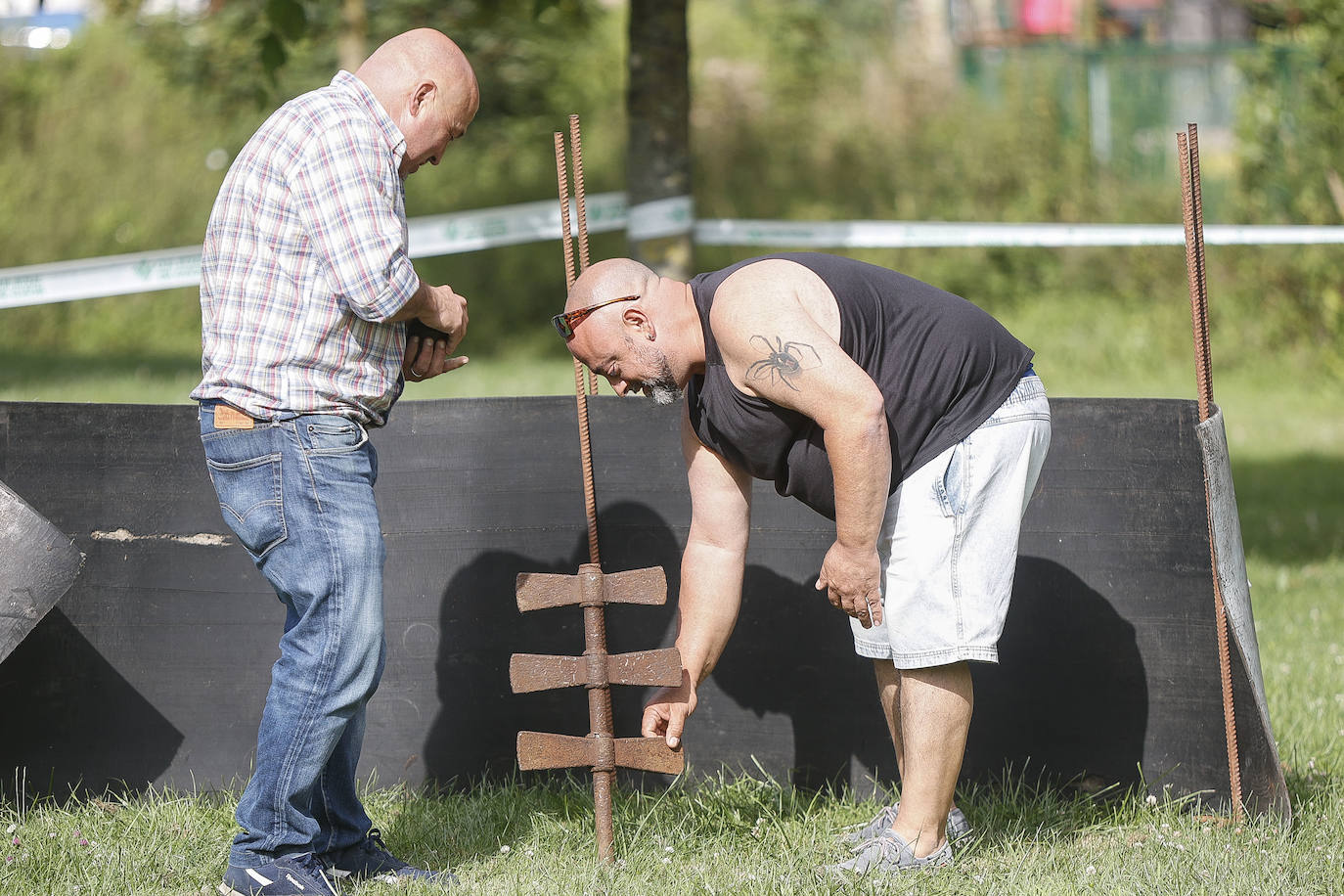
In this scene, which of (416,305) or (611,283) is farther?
(611,283)

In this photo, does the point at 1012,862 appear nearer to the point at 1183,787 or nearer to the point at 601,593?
the point at 1183,787

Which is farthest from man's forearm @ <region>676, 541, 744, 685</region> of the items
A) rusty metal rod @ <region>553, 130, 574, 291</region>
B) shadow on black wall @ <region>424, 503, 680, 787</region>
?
rusty metal rod @ <region>553, 130, 574, 291</region>

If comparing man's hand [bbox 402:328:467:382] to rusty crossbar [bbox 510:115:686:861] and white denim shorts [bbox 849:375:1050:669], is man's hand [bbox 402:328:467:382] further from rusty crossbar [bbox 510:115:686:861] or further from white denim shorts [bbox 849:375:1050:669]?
white denim shorts [bbox 849:375:1050:669]

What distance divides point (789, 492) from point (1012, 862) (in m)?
1.03

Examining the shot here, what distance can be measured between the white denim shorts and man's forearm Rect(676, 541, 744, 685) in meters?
0.42

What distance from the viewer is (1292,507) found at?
7332 millimetres

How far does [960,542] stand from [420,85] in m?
1.56

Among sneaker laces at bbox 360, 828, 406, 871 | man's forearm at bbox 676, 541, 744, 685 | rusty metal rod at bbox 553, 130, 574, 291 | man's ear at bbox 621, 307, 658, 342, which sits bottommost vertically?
sneaker laces at bbox 360, 828, 406, 871

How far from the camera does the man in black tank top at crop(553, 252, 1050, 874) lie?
2930mm

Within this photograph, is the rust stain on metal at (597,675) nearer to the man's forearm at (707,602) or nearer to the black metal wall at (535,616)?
the man's forearm at (707,602)

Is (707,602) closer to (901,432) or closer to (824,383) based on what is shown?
(901,432)

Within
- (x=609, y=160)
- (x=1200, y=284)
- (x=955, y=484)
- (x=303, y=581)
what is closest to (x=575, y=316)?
(x=303, y=581)

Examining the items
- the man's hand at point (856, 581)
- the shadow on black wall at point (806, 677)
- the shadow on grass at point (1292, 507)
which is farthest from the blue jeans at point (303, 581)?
the shadow on grass at point (1292, 507)

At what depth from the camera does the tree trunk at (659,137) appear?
6.39 meters
